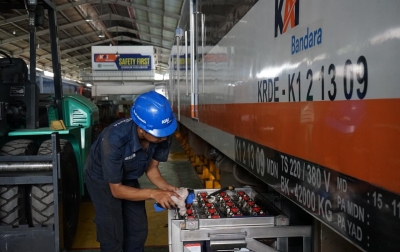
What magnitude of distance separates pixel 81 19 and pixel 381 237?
78.7 ft

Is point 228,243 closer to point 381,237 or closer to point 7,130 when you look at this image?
point 381,237

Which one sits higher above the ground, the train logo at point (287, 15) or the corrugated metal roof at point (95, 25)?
the corrugated metal roof at point (95, 25)

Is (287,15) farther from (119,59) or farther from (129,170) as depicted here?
(119,59)

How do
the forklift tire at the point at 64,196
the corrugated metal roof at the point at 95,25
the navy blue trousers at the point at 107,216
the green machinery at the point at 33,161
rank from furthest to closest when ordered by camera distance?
the corrugated metal roof at the point at 95,25 → the forklift tire at the point at 64,196 → the green machinery at the point at 33,161 → the navy blue trousers at the point at 107,216

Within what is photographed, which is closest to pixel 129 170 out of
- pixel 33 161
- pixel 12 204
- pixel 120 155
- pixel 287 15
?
pixel 120 155

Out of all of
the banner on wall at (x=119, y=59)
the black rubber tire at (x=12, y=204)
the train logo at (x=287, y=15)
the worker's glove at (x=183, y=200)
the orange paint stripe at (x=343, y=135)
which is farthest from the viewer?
the banner on wall at (x=119, y=59)

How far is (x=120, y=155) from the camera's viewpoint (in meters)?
3.05

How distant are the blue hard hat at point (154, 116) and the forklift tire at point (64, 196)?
1.21 meters

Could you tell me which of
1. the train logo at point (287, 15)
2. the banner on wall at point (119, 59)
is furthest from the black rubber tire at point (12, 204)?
the banner on wall at point (119, 59)

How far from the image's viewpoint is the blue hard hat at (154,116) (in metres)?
2.93

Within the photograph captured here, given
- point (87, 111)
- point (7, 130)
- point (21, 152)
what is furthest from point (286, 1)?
point (87, 111)

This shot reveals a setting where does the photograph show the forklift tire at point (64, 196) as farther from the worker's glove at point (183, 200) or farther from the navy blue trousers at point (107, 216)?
the worker's glove at point (183, 200)

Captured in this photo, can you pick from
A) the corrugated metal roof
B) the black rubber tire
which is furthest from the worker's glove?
the corrugated metal roof

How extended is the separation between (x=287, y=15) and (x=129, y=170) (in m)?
1.89
